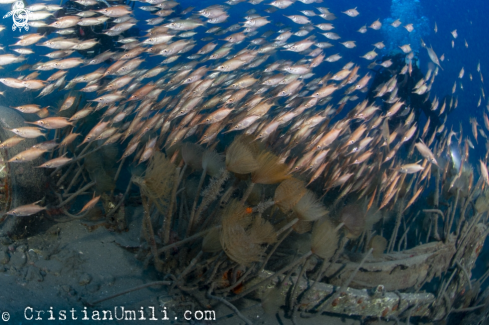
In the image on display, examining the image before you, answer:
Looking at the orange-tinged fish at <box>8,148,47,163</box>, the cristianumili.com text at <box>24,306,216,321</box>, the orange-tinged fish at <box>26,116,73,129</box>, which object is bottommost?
the cristianumili.com text at <box>24,306,216,321</box>

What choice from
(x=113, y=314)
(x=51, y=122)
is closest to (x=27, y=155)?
(x=51, y=122)

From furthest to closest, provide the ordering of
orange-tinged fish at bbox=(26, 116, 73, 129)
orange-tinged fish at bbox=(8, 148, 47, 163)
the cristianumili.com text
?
orange-tinged fish at bbox=(26, 116, 73, 129)
orange-tinged fish at bbox=(8, 148, 47, 163)
the cristianumili.com text

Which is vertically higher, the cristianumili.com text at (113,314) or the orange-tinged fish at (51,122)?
the orange-tinged fish at (51,122)

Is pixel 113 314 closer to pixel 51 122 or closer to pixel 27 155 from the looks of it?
pixel 27 155

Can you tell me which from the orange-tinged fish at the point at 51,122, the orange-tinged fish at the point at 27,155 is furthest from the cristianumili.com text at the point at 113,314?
the orange-tinged fish at the point at 51,122

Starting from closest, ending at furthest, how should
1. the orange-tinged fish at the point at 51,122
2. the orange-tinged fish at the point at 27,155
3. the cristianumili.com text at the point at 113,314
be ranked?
the cristianumili.com text at the point at 113,314 < the orange-tinged fish at the point at 27,155 < the orange-tinged fish at the point at 51,122

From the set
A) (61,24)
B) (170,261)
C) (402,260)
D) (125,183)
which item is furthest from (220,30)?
(402,260)

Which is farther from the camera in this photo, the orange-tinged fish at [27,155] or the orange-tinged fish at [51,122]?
the orange-tinged fish at [51,122]

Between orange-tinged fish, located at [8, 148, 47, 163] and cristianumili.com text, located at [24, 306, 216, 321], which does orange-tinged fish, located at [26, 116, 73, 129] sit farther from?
cristianumili.com text, located at [24, 306, 216, 321]

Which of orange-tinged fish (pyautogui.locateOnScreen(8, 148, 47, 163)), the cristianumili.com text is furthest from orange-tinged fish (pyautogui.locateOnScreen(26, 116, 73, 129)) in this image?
the cristianumili.com text

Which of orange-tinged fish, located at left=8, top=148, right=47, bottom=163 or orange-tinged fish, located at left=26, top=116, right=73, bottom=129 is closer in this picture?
orange-tinged fish, located at left=8, top=148, right=47, bottom=163

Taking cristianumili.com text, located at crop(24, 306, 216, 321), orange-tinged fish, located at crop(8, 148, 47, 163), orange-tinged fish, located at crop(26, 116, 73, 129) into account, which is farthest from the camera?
orange-tinged fish, located at crop(26, 116, 73, 129)

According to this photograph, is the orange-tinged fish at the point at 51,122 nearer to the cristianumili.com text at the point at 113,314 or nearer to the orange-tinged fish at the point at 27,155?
the orange-tinged fish at the point at 27,155

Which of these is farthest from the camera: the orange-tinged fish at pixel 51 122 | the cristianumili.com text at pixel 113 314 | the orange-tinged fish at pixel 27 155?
the orange-tinged fish at pixel 51 122
